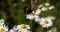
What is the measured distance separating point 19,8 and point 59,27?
447mm

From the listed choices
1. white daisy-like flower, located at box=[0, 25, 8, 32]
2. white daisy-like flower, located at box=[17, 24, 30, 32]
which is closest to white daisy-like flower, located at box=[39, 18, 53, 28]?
white daisy-like flower, located at box=[17, 24, 30, 32]

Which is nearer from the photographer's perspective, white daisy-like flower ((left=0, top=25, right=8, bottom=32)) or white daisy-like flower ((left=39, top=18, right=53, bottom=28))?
white daisy-like flower ((left=0, top=25, right=8, bottom=32))

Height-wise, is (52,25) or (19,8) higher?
(19,8)

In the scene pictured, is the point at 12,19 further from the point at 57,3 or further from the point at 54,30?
the point at 54,30

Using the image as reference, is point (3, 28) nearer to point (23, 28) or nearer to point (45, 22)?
point (23, 28)

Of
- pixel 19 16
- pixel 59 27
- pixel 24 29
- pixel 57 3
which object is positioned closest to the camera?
pixel 24 29

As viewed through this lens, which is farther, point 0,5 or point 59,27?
point 0,5

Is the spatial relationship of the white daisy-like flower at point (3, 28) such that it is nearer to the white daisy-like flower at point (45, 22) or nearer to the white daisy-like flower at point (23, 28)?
the white daisy-like flower at point (23, 28)

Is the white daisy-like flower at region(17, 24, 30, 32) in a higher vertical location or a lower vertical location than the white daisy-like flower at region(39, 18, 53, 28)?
lower

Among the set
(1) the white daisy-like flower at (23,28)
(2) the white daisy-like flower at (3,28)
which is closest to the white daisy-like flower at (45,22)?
(1) the white daisy-like flower at (23,28)

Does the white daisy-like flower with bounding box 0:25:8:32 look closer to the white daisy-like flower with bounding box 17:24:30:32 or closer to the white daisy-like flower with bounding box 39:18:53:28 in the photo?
the white daisy-like flower with bounding box 17:24:30:32

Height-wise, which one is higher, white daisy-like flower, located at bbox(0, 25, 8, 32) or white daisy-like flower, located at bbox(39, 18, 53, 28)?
white daisy-like flower, located at bbox(39, 18, 53, 28)

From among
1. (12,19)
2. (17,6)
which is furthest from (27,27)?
(17,6)

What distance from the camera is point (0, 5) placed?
1.99 meters
